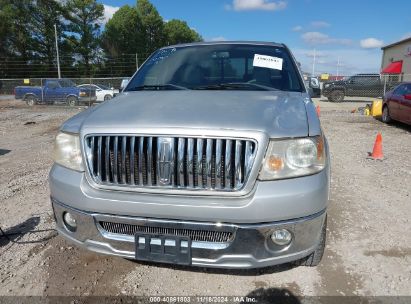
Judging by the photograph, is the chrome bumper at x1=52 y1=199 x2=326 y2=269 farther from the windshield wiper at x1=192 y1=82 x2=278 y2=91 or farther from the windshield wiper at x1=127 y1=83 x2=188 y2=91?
the windshield wiper at x1=127 y1=83 x2=188 y2=91

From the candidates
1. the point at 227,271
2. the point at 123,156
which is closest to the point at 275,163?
the point at 123,156

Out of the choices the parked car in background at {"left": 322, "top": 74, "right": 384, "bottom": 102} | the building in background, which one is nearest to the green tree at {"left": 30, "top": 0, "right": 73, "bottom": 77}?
the parked car in background at {"left": 322, "top": 74, "right": 384, "bottom": 102}

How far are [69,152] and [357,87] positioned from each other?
24.0 metres

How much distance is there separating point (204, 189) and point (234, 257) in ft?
1.61

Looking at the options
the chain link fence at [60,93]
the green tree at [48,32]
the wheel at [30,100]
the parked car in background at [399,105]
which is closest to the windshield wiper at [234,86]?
the parked car in background at [399,105]

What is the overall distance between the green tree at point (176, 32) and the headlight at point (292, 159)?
61699mm

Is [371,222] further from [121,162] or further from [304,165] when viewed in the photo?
[121,162]

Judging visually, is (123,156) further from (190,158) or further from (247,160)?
(247,160)

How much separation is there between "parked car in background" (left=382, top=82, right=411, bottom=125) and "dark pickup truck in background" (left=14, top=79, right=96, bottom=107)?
50.1 ft

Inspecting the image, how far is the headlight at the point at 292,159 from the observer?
7.47 ft

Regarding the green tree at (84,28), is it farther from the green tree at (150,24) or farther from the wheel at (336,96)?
the wheel at (336,96)

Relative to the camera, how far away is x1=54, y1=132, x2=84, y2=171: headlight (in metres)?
2.56

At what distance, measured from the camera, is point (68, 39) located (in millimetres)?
45594

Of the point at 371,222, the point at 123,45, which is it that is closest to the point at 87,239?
the point at 371,222
